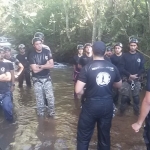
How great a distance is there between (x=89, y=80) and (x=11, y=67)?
3083 millimetres

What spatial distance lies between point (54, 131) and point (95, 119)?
83.1 inches

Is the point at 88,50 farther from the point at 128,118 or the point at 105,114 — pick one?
the point at 105,114

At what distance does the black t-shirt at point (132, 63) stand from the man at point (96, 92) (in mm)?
2633

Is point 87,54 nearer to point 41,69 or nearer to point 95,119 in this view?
point 41,69

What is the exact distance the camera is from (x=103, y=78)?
4.50 m

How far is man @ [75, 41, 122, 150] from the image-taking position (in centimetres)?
446

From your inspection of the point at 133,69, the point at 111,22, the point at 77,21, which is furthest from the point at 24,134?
the point at 77,21

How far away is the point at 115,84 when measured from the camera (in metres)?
4.82

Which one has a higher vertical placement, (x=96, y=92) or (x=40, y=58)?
(x=40, y=58)

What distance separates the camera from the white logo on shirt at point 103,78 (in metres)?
4.48

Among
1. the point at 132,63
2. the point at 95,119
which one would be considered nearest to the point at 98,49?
the point at 95,119

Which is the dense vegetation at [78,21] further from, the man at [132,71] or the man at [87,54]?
the man at [87,54]

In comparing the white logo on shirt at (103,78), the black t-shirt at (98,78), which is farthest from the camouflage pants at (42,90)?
the white logo on shirt at (103,78)

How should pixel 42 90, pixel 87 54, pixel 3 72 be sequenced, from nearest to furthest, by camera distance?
1. pixel 3 72
2. pixel 42 90
3. pixel 87 54
